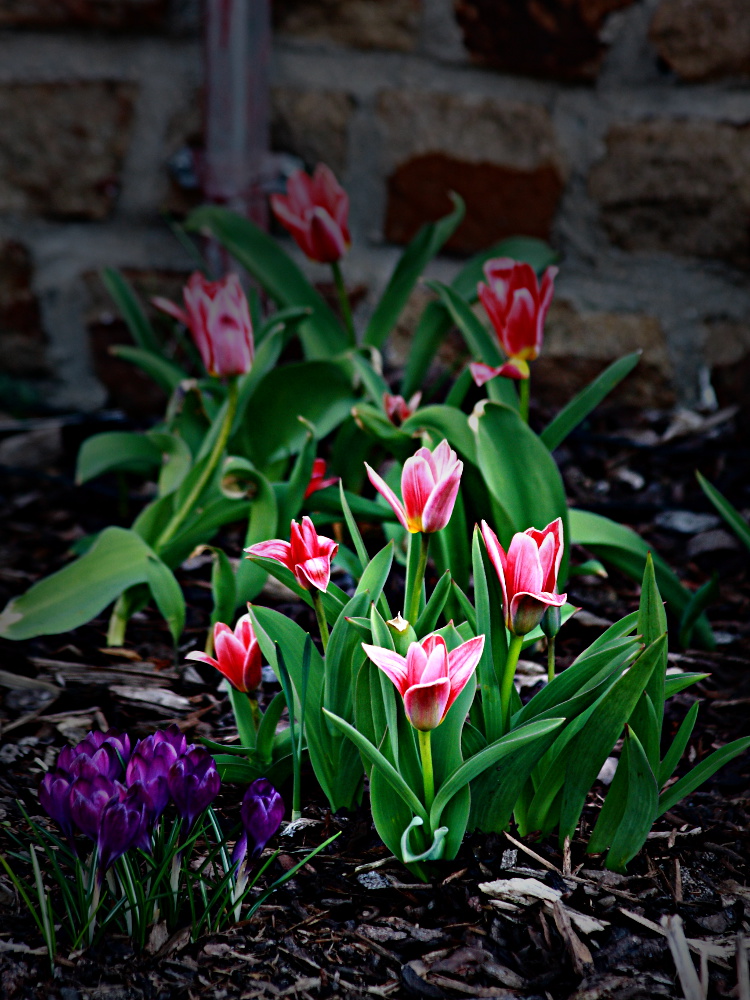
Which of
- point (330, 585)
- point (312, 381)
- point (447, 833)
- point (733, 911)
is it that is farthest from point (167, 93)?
point (733, 911)

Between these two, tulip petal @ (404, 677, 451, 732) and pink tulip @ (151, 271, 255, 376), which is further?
pink tulip @ (151, 271, 255, 376)

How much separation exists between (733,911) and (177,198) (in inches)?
63.2

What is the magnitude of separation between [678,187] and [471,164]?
0.42 m

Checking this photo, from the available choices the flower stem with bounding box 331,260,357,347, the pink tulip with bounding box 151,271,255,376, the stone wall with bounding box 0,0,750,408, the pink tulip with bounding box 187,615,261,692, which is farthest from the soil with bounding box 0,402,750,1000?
the stone wall with bounding box 0,0,750,408

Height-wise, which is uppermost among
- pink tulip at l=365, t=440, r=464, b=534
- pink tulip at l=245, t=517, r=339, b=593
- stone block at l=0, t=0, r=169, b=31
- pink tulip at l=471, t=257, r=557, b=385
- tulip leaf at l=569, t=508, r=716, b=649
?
stone block at l=0, t=0, r=169, b=31

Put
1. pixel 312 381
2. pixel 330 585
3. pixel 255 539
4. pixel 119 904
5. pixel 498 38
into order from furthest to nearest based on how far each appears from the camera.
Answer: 1. pixel 498 38
2. pixel 312 381
3. pixel 255 539
4. pixel 330 585
5. pixel 119 904

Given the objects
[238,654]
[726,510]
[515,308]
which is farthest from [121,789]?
[726,510]

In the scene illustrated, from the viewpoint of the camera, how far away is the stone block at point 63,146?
174 cm

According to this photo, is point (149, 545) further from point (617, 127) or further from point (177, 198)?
point (617, 127)

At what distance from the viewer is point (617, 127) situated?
175 centimetres

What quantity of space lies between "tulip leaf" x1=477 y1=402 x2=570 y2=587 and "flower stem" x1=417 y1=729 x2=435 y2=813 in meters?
0.38

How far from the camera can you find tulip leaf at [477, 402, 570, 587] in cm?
104

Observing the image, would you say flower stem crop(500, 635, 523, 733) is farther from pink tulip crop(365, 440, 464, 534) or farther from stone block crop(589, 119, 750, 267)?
stone block crop(589, 119, 750, 267)

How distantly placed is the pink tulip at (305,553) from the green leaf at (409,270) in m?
0.72
